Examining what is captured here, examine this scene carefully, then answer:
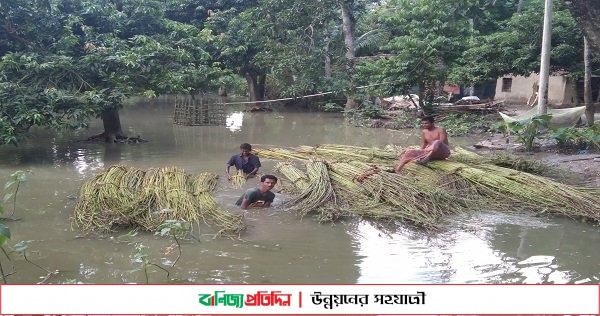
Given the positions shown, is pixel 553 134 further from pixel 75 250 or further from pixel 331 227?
pixel 75 250

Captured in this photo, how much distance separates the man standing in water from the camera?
683 cm

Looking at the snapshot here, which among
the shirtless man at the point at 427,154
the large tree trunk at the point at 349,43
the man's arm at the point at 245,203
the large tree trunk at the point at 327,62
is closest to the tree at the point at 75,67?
the man's arm at the point at 245,203

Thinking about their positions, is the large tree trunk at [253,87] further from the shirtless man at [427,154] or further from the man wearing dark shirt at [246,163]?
the shirtless man at [427,154]

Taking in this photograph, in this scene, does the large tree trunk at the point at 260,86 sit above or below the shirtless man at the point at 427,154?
above

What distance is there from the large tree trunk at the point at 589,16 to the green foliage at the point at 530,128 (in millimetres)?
5076

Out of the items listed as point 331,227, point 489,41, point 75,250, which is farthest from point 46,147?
point 489,41

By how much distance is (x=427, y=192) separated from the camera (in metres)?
6.54

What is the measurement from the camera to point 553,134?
36.3ft

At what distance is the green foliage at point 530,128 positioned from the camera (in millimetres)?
11031

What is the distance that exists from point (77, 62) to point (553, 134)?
997 cm

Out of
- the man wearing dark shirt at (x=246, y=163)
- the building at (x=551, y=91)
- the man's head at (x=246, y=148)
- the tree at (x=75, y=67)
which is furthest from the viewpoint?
the building at (x=551, y=91)

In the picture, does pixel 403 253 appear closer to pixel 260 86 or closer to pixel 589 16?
pixel 589 16

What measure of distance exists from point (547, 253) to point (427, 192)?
5.15 feet

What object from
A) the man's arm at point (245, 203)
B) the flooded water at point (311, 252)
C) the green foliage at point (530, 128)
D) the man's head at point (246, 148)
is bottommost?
the flooded water at point (311, 252)
